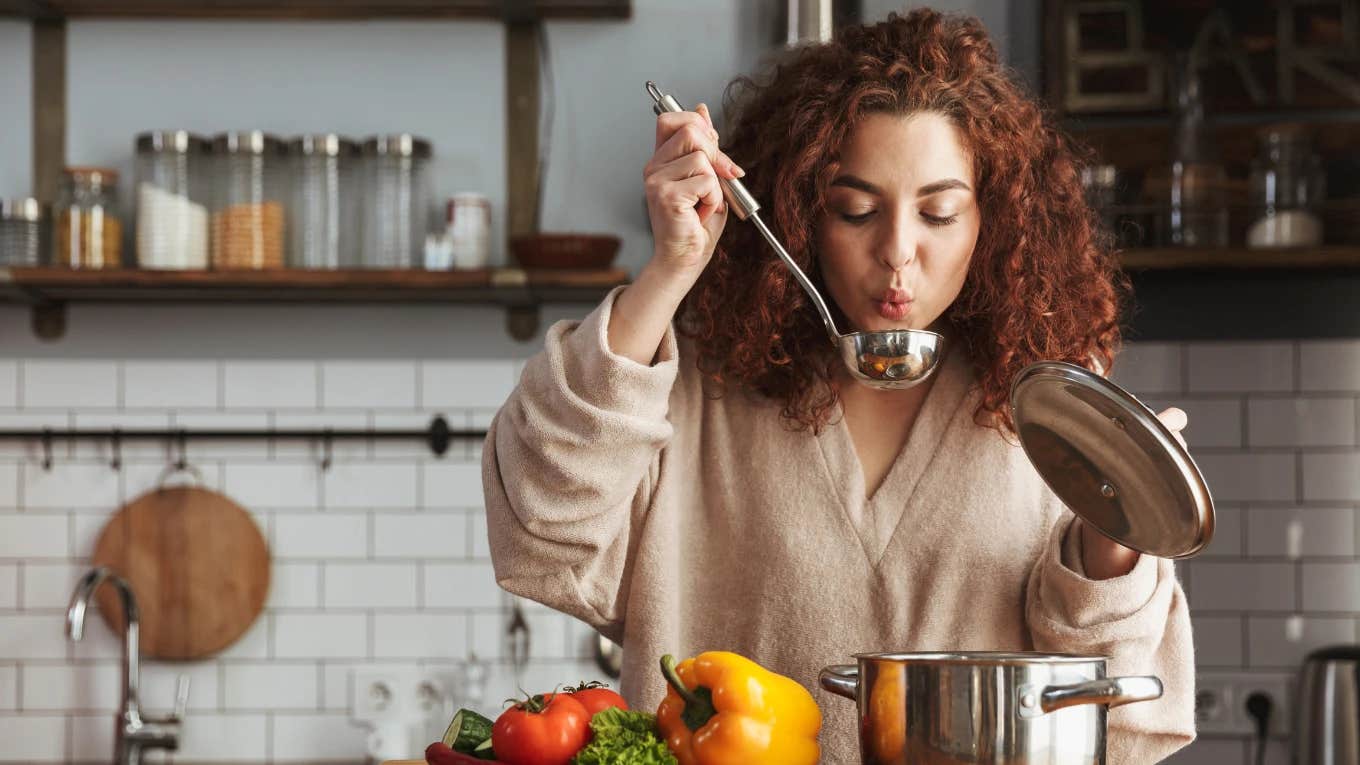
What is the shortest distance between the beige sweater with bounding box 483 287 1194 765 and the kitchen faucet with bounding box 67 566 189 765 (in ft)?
4.98

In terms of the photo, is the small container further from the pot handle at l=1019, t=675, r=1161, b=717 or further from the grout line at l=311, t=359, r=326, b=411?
the pot handle at l=1019, t=675, r=1161, b=717

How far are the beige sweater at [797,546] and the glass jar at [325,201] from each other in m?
1.41

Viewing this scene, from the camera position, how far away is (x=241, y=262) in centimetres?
272

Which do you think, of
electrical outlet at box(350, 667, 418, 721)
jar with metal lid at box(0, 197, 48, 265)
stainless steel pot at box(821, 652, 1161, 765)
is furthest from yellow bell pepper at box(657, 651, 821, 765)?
jar with metal lid at box(0, 197, 48, 265)

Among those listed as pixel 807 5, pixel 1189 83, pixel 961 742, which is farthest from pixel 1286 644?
pixel 961 742

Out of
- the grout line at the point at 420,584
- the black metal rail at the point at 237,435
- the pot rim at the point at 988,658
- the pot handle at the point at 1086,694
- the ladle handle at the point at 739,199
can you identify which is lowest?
the grout line at the point at 420,584

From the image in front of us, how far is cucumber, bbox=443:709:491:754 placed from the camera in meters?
1.10

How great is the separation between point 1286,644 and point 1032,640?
156 cm

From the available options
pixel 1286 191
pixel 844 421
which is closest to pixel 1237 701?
pixel 1286 191

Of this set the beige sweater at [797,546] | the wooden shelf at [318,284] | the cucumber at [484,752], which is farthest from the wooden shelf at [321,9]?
the cucumber at [484,752]

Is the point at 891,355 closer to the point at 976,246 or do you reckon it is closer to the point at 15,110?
the point at 976,246

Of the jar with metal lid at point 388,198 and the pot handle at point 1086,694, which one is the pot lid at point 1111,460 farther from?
the jar with metal lid at point 388,198

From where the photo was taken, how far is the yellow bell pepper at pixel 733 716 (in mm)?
1039

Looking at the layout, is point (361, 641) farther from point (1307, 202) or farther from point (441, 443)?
point (1307, 202)
